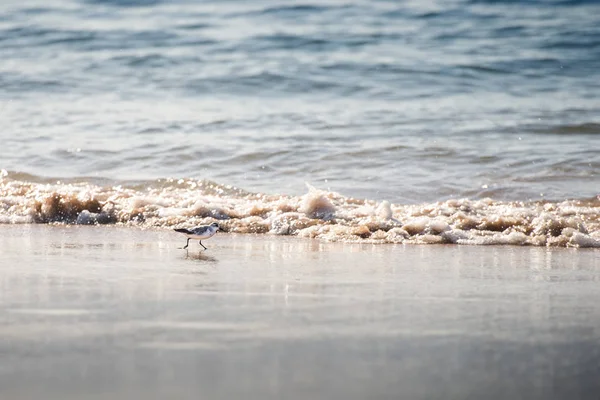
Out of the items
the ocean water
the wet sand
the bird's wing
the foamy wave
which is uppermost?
the ocean water

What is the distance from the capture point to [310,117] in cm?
1036

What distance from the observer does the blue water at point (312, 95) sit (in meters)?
8.33

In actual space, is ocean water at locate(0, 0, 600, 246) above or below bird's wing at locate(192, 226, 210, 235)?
above

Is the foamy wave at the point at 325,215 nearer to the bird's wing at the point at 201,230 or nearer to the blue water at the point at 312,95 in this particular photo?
the blue water at the point at 312,95

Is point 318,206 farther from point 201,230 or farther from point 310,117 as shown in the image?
point 310,117

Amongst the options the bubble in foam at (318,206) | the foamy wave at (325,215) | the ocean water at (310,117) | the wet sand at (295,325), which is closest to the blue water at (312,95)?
the ocean water at (310,117)

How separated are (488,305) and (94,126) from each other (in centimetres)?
746

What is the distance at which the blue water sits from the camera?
833 centimetres

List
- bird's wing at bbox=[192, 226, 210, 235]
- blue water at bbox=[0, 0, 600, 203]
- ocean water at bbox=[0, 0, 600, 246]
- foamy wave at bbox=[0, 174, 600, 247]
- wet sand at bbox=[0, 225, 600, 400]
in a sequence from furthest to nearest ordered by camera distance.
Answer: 1. blue water at bbox=[0, 0, 600, 203]
2. ocean water at bbox=[0, 0, 600, 246]
3. foamy wave at bbox=[0, 174, 600, 247]
4. bird's wing at bbox=[192, 226, 210, 235]
5. wet sand at bbox=[0, 225, 600, 400]

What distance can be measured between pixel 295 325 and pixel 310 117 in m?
7.24

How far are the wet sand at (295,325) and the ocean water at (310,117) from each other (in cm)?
135

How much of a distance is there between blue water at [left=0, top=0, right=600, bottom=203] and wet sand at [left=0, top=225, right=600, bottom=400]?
111 inches

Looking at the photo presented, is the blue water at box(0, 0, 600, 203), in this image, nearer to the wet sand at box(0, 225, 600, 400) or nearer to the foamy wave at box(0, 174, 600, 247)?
the foamy wave at box(0, 174, 600, 247)

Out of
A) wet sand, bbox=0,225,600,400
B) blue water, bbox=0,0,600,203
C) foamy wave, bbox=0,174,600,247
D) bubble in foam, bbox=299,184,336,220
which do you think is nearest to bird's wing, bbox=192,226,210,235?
wet sand, bbox=0,225,600,400
